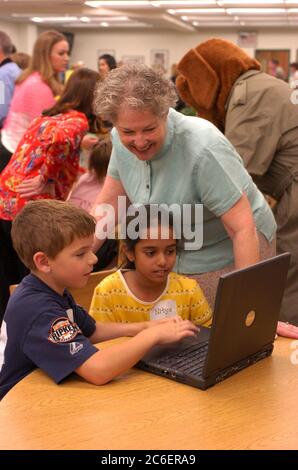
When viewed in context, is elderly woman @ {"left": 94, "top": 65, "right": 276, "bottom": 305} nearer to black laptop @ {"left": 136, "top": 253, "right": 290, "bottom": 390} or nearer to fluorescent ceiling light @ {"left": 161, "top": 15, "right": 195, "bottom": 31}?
black laptop @ {"left": 136, "top": 253, "right": 290, "bottom": 390}

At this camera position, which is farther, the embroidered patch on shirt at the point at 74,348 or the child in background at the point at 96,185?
the child in background at the point at 96,185

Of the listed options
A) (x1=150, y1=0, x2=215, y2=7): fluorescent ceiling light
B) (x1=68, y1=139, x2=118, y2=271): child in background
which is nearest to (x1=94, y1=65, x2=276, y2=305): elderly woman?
(x1=68, y1=139, x2=118, y2=271): child in background

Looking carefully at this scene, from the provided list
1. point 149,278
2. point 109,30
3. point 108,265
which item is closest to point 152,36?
point 109,30

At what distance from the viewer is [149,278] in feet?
6.85

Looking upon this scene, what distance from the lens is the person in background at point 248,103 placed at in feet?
8.94

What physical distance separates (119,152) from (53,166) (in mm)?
970

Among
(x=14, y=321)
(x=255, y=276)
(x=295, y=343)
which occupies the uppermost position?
(x=255, y=276)

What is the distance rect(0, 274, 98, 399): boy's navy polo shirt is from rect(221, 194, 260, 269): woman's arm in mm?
568

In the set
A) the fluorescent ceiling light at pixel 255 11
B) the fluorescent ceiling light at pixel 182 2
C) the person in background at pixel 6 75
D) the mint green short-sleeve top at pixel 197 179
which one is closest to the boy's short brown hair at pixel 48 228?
the mint green short-sleeve top at pixel 197 179

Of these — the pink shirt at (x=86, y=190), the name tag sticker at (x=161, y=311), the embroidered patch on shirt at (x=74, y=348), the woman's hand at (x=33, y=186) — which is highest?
the embroidered patch on shirt at (x=74, y=348)

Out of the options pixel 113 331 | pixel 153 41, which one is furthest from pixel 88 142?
pixel 153 41

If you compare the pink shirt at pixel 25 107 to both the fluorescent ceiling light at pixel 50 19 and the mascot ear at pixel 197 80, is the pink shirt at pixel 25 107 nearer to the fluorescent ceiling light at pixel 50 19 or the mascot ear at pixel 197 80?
the mascot ear at pixel 197 80

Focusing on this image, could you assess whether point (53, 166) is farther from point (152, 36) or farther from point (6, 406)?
point (152, 36)

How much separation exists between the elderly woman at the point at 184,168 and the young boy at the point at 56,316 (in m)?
0.35
